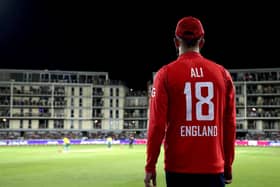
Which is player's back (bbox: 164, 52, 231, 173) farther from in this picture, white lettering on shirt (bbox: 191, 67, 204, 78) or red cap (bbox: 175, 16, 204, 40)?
red cap (bbox: 175, 16, 204, 40)

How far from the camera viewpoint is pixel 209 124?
433 centimetres

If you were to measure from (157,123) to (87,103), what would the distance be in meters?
113

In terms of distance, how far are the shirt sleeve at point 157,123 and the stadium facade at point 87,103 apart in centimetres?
10320

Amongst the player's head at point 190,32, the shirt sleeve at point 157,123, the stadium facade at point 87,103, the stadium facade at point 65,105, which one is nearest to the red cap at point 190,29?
the player's head at point 190,32

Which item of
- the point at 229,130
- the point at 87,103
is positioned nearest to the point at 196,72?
the point at 229,130

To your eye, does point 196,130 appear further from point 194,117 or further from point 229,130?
point 229,130

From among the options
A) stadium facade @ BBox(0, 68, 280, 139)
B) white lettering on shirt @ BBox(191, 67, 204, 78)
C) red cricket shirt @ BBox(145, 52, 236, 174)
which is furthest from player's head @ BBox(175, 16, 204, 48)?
stadium facade @ BBox(0, 68, 280, 139)

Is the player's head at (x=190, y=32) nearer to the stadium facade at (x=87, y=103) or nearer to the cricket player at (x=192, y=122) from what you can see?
the cricket player at (x=192, y=122)

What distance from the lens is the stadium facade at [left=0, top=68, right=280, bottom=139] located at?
346ft

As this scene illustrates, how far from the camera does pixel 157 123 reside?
4199 mm

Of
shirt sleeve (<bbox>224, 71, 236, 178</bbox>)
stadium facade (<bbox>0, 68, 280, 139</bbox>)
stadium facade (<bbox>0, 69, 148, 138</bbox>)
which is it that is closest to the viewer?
shirt sleeve (<bbox>224, 71, 236, 178</bbox>)

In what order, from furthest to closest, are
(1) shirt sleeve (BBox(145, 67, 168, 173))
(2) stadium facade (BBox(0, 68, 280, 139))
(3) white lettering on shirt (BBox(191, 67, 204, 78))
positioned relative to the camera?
(2) stadium facade (BBox(0, 68, 280, 139))
(3) white lettering on shirt (BBox(191, 67, 204, 78))
(1) shirt sleeve (BBox(145, 67, 168, 173))

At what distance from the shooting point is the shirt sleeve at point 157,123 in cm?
419

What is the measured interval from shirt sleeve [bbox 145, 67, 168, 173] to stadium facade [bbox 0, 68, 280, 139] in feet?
339
